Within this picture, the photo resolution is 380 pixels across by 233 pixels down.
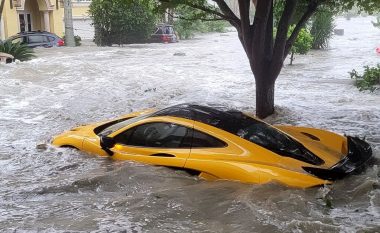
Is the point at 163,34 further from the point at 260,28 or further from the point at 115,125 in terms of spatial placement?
the point at 115,125

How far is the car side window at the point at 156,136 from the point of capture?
5.72 m

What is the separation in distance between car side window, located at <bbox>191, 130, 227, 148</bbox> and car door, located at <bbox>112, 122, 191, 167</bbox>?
90 mm

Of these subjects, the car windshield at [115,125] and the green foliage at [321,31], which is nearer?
the car windshield at [115,125]

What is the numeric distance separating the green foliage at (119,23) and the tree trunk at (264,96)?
20589 mm

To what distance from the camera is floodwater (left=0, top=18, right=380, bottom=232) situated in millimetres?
4828

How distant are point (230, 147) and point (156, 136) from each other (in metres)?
1.03

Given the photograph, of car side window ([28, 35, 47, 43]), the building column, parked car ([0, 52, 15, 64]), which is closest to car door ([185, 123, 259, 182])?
parked car ([0, 52, 15, 64])

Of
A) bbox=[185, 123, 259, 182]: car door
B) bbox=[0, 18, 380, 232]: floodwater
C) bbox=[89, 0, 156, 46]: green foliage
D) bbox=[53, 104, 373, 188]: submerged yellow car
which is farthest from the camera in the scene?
bbox=[89, 0, 156, 46]: green foliage

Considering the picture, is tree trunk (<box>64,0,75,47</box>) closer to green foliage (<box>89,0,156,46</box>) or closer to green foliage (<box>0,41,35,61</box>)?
green foliage (<box>89,0,156,46</box>)

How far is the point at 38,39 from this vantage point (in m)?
25.6

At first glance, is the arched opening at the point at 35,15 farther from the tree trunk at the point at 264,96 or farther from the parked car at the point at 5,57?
the tree trunk at the point at 264,96

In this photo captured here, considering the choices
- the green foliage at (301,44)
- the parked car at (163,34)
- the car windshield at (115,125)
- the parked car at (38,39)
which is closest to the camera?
the car windshield at (115,125)

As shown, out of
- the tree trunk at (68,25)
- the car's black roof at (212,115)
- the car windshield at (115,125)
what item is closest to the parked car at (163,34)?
the tree trunk at (68,25)

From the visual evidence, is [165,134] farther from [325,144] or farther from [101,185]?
[325,144]
